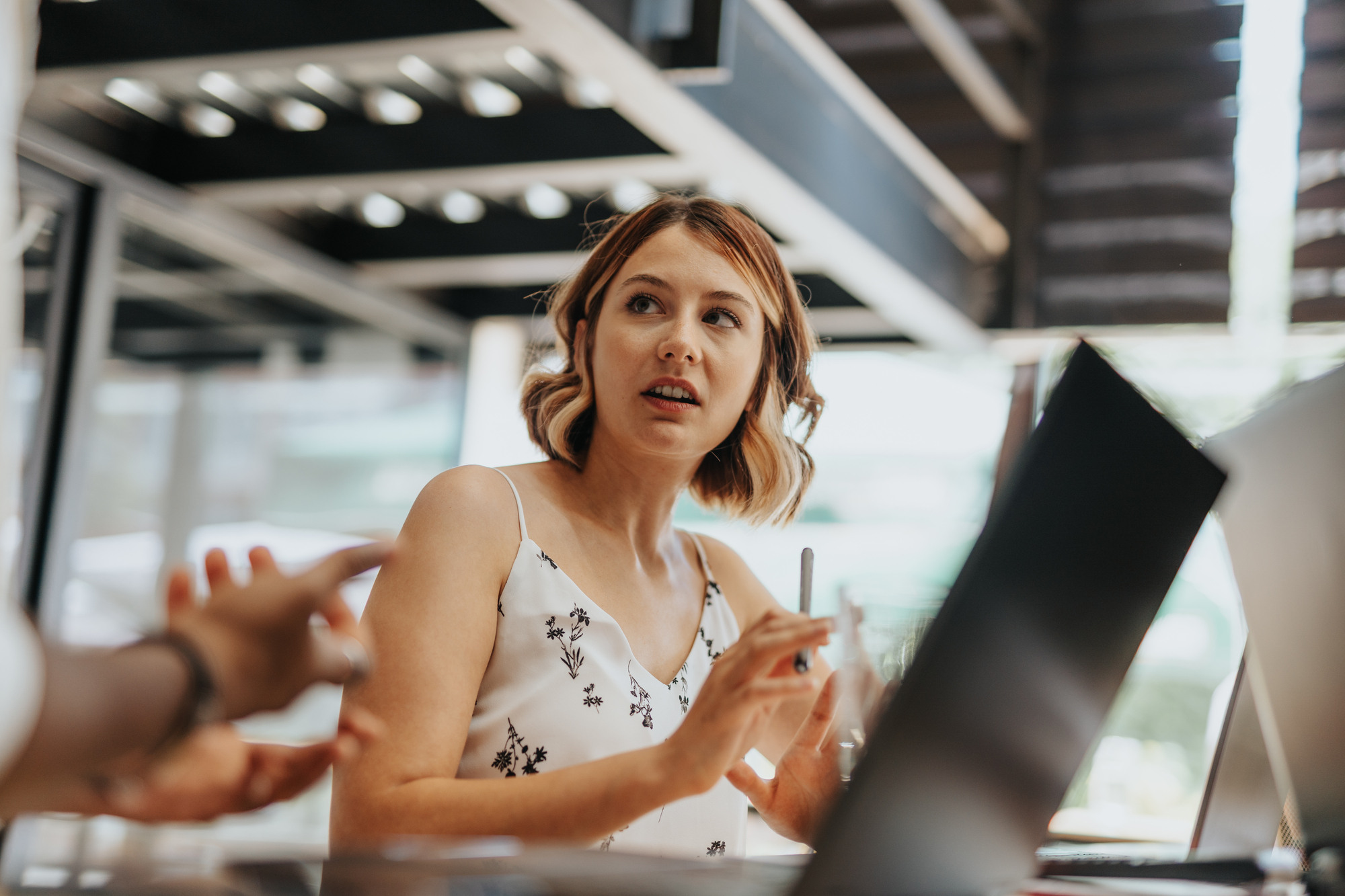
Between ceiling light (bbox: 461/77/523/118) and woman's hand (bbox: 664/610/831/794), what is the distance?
8.47ft

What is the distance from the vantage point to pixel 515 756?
1.09 metres

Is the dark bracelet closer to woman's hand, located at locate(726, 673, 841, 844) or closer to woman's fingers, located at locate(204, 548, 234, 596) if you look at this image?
woman's fingers, located at locate(204, 548, 234, 596)

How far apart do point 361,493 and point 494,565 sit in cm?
367

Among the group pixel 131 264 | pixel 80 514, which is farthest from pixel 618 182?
pixel 80 514

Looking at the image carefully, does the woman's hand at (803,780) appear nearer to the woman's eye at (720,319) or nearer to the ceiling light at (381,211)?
the woman's eye at (720,319)

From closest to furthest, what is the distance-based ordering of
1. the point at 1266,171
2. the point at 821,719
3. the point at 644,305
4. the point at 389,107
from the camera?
the point at 821,719
the point at 644,305
the point at 389,107
the point at 1266,171

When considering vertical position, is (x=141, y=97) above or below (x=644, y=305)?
above

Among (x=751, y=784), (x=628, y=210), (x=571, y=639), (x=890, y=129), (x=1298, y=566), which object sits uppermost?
(x=890, y=129)

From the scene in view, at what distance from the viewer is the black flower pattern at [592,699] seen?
1145 mm

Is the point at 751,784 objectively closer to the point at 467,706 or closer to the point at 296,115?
the point at 467,706

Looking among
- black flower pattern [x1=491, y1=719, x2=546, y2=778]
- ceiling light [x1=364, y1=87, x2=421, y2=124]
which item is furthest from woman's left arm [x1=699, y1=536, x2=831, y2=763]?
ceiling light [x1=364, y1=87, x2=421, y2=124]

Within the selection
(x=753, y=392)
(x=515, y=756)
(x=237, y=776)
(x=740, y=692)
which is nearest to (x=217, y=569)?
(x=237, y=776)

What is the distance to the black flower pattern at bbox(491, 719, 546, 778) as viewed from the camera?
1088mm

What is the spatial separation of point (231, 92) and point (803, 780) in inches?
114
